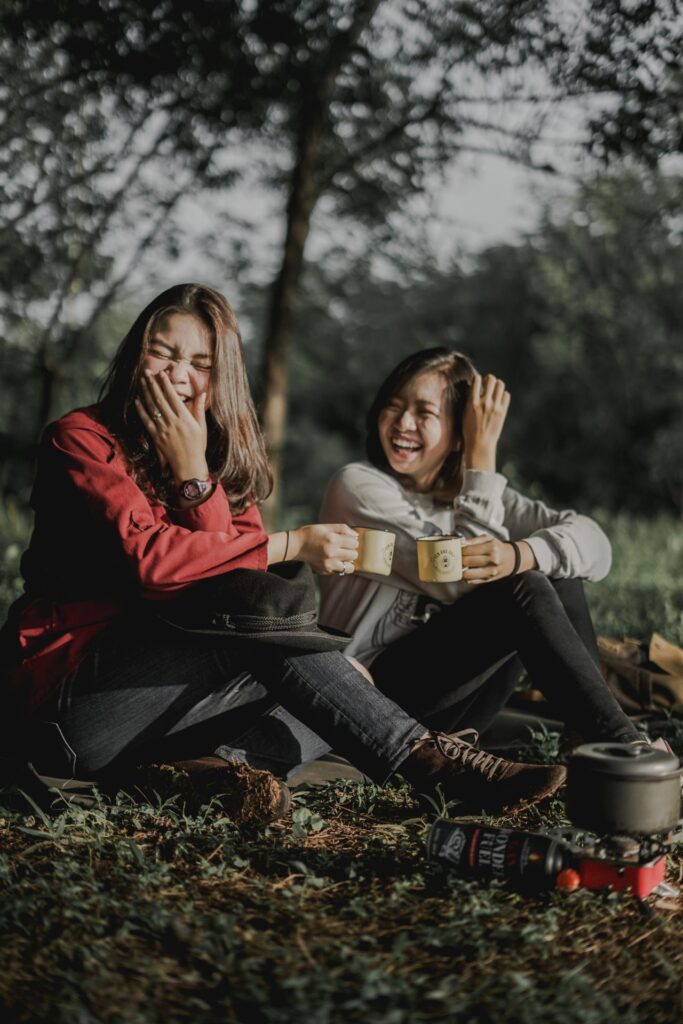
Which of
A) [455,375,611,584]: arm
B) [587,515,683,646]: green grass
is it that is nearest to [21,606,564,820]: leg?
[455,375,611,584]: arm

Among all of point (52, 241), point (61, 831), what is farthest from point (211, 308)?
point (52, 241)

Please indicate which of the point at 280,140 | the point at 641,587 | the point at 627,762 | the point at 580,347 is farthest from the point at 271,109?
the point at 580,347

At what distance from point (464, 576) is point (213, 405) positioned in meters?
0.91

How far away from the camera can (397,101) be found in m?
7.92

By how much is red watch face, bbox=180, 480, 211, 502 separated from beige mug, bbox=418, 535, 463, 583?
65 centimetres

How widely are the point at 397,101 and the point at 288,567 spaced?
6.10 m

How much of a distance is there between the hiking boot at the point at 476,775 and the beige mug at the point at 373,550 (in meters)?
0.53

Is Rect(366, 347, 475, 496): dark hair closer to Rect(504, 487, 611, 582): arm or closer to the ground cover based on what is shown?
Rect(504, 487, 611, 582): arm

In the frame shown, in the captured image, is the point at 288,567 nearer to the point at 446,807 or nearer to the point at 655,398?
the point at 446,807

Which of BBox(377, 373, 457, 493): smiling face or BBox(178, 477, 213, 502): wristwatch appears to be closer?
BBox(178, 477, 213, 502): wristwatch

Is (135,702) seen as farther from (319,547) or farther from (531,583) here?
(531,583)

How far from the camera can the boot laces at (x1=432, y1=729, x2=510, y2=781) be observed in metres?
2.75

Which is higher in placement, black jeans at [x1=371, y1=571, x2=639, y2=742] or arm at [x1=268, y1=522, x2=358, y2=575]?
arm at [x1=268, y1=522, x2=358, y2=575]

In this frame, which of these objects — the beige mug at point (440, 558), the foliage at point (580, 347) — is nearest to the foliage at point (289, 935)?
the beige mug at point (440, 558)
